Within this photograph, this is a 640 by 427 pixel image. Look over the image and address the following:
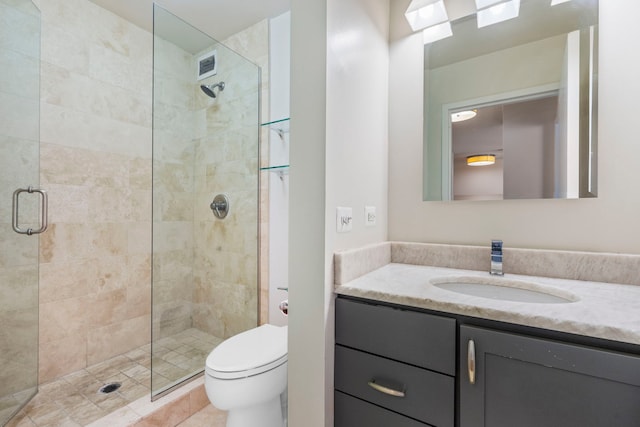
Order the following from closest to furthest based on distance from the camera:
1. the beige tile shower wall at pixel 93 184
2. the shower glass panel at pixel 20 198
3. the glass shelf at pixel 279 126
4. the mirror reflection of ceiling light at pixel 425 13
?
the mirror reflection of ceiling light at pixel 425 13 < the shower glass panel at pixel 20 198 < the beige tile shower wall at pixel 93 184 < the glass shelf at pixel 279 126

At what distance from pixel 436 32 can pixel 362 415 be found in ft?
5.74

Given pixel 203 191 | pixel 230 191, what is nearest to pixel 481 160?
pixel 230 191

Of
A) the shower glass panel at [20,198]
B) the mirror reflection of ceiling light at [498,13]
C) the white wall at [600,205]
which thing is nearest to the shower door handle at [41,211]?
the shower glass panel at [20,198]

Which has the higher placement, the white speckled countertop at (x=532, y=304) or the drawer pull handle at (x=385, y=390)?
the white speckled countertop at (x=532, y=304)

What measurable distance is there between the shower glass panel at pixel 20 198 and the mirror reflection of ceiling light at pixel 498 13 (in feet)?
A: 8.18

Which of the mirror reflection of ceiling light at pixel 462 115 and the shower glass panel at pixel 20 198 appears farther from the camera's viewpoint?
the shower glass panel at pixel 20 198

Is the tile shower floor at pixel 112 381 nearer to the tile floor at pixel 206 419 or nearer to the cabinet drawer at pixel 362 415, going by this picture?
Result: the tile floor at pixel 206 419

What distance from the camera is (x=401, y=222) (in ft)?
5.07

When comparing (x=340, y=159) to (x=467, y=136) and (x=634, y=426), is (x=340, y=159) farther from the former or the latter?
(x=634, y=426)

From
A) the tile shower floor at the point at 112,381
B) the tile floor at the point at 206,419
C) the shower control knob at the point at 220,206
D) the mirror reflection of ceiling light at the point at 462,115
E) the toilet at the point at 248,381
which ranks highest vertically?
the mirror reflection of ceiling light at the point at 462,115

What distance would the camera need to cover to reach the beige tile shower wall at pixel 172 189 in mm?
1982

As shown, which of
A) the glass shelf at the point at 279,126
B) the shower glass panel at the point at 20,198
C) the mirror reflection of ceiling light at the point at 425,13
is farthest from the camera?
the glass shelf at the point at 279,126

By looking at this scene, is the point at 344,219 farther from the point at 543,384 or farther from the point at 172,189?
the point at 172,189

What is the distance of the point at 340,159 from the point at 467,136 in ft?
2.44
